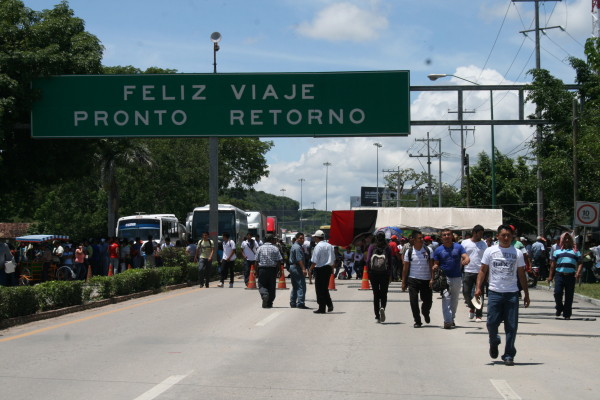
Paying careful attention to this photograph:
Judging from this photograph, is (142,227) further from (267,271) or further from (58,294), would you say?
(58,294)

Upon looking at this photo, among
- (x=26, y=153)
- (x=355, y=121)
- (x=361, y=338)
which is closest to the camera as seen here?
(x=361, y=338)

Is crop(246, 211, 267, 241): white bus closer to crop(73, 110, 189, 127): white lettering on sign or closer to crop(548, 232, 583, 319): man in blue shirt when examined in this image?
crop(73, 110, 189, 127): white lettering on sign

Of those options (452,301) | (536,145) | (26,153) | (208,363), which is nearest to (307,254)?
(536,145)

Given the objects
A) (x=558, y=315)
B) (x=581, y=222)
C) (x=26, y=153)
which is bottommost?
(x=558, y=315)

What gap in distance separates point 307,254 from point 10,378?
25546 millimetres

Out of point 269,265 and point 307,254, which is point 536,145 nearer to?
point 307,254

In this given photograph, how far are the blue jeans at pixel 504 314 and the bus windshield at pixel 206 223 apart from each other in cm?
3547

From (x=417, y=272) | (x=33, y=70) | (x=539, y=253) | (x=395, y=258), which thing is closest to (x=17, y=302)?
(x=417, y=272)

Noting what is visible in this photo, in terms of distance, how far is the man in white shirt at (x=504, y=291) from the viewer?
416 inches

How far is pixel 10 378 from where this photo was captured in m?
9.23

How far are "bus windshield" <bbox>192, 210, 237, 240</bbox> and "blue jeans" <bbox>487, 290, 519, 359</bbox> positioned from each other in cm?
3547

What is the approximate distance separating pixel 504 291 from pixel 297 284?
9.05m

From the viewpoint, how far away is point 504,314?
35.1ft

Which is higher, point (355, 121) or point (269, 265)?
point (355, 121)
